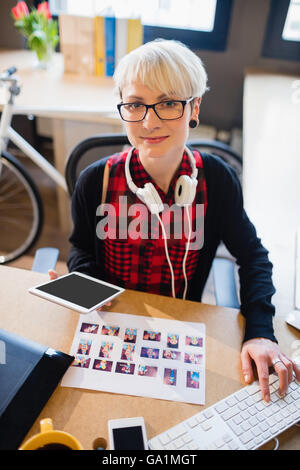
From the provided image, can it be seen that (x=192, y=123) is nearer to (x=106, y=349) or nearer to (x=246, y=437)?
(x=106, y=349)

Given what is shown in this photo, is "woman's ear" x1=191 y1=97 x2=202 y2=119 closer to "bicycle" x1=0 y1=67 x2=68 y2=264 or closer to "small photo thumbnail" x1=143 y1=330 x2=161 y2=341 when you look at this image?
"small photo thumbnail" x1=143 y1=330 x2=161 y2=341

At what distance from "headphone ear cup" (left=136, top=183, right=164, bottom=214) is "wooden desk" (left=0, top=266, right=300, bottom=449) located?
A: 22cm

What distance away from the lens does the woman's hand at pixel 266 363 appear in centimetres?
77

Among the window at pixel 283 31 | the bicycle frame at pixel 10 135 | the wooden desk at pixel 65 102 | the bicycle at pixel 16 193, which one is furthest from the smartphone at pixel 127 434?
the window at pixel 283 31

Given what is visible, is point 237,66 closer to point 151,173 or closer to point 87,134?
point 87,134

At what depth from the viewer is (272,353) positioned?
82cm

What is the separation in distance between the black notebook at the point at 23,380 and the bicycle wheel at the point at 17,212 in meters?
1.30

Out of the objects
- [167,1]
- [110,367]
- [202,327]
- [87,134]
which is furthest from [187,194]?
[167,1]

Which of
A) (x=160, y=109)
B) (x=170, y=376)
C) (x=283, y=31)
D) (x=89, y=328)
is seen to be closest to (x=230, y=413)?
(x=170, y=376)

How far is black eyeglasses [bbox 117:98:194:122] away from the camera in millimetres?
886

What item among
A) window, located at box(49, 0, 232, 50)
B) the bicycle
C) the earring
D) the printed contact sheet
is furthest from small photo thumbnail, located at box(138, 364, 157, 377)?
window, located at box(49, 0, 232, 50)

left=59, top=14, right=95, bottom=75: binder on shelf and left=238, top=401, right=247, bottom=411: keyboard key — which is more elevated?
left=59, top=14, right=95, bottom=75: binder on shelf

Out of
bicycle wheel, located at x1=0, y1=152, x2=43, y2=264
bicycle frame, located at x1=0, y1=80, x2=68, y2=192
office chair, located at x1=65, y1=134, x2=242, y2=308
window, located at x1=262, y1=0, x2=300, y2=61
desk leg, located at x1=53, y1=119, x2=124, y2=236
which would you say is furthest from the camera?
window, located at x1=262, y1=0, x2=300, y2=61

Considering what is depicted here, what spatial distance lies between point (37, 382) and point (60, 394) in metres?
0.05
